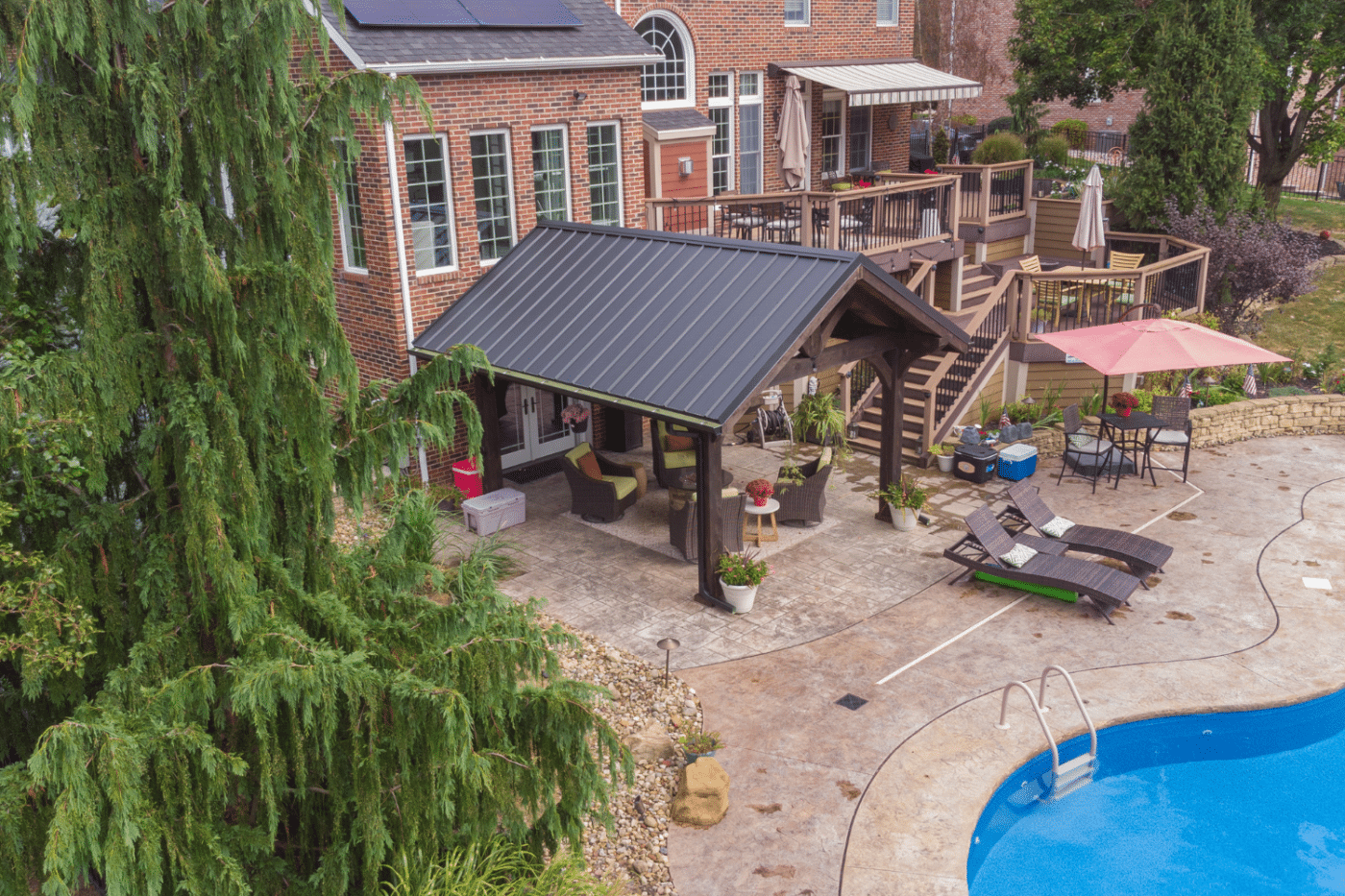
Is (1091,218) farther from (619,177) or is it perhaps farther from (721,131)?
(619,177)

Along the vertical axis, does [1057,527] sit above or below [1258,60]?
below

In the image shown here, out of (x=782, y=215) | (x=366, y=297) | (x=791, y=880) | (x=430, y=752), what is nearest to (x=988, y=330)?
(x=782, y=215)

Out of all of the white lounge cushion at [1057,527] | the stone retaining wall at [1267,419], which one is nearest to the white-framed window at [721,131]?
the stone retaining wall at [1267,419]

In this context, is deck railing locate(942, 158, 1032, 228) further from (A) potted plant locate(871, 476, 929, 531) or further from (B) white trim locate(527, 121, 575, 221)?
(A) potted plant locate(871, 476, 929, 531)

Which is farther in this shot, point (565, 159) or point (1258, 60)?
point (1258, 60)

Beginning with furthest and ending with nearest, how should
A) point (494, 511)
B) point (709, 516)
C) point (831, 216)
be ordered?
point (831, 216) < point (494, 511) < point (709, 516)

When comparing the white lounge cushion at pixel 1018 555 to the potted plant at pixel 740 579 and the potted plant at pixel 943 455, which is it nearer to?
the potted plant at pixel 740 579

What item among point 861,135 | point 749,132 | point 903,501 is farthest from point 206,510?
Answer: point 861,135
